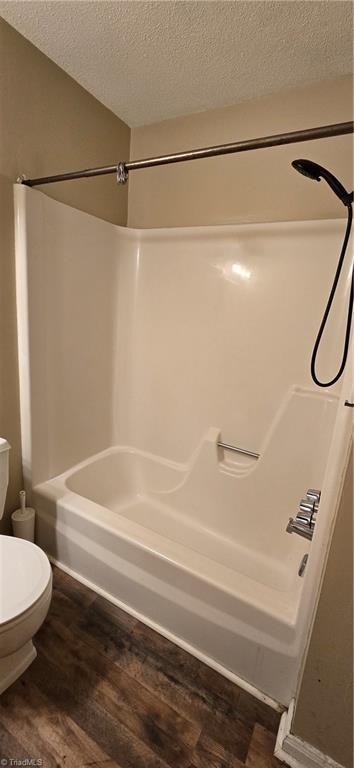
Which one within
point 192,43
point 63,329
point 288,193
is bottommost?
point 63,329

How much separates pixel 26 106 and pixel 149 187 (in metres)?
0.78

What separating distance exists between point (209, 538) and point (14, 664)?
98 centimetres

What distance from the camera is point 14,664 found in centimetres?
117

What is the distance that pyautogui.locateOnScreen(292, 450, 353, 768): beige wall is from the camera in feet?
2.73

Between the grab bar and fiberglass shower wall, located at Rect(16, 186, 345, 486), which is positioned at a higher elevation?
fiberglass shower wall, located at Rect(16, 186, 345, 486)

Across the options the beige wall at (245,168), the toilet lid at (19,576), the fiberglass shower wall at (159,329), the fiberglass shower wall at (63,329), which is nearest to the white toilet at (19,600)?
the toilet lid at (19,576)

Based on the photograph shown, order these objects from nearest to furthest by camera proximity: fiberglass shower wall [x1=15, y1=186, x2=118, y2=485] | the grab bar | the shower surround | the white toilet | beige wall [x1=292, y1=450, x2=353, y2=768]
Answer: beige wall [x1=292, y1=450, x2=353, y2=768], the white toilet, the shower surround, fiberglass shower wall [x1=15, y1=186, x2=118, y2=485], the grab bar

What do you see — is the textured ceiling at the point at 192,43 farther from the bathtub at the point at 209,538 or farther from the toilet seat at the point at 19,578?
the toilet seat at the point at 19,578

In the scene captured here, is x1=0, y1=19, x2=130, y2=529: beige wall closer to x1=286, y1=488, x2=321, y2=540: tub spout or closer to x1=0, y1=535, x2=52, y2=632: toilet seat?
x1=0, y1=535, x2=52, y2=632: toilet seat

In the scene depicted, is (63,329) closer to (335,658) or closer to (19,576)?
(19,576)

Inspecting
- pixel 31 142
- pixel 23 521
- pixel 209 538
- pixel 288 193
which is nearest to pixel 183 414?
pixel 209 538

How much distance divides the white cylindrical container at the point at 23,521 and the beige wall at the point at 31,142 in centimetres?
7

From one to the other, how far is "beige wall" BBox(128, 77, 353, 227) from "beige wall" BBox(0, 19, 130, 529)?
0.30m

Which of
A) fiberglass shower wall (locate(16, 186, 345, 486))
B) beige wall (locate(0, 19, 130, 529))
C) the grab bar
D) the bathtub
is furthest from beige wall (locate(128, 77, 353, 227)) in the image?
the grab bar
